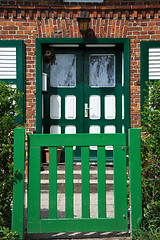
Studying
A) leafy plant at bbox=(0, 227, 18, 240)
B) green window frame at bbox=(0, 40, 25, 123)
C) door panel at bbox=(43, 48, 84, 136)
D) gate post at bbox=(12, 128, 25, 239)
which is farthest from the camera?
door panel at bbox=(43, 48, 84, 136)

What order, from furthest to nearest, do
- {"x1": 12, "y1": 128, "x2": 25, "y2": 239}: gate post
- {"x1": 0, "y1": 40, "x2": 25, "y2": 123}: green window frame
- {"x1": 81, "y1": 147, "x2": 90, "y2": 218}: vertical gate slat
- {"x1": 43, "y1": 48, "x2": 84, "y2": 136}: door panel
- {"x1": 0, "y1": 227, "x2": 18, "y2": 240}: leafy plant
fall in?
{"x1": 43, "y1": 48, "x2": 84, "y2": 136}: door panel → {"x1": 0, "y1": 40, "x2": 25, "y2": 123}: green window frame → {"x1": 81, "y1": 147, "x2": 90, "y2": 218}: vertical gate slat → {"x1": 12, "y1": 128, "x2": 25, "y2": 239}: gate post → {"x1": 0, "y1": 227, "x2": 18, "y2": 240}: leafy plant

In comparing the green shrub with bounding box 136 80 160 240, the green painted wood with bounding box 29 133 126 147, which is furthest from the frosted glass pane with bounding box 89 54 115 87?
the green painted wood with bounding box 29 133 126 147

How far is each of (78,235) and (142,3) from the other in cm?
507

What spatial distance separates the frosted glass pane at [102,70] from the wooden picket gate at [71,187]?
3.79m

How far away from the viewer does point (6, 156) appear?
317cm

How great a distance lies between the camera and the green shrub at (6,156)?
3.07 meters

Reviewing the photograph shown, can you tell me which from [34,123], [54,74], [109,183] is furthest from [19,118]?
[109,183]

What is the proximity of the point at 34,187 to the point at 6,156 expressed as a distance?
1.40ft

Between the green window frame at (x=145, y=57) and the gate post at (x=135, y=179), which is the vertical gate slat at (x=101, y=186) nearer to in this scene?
the gate post at (x=135, y=179)

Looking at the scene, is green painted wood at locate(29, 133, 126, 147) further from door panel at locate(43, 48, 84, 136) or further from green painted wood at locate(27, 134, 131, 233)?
door panel at locate(43, 48, 84, 136)

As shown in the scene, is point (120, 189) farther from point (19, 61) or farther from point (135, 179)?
point (19, 61)

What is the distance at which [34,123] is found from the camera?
650cm

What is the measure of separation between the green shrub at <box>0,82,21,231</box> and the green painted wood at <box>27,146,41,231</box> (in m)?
0.19

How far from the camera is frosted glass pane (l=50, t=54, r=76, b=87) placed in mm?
6879
